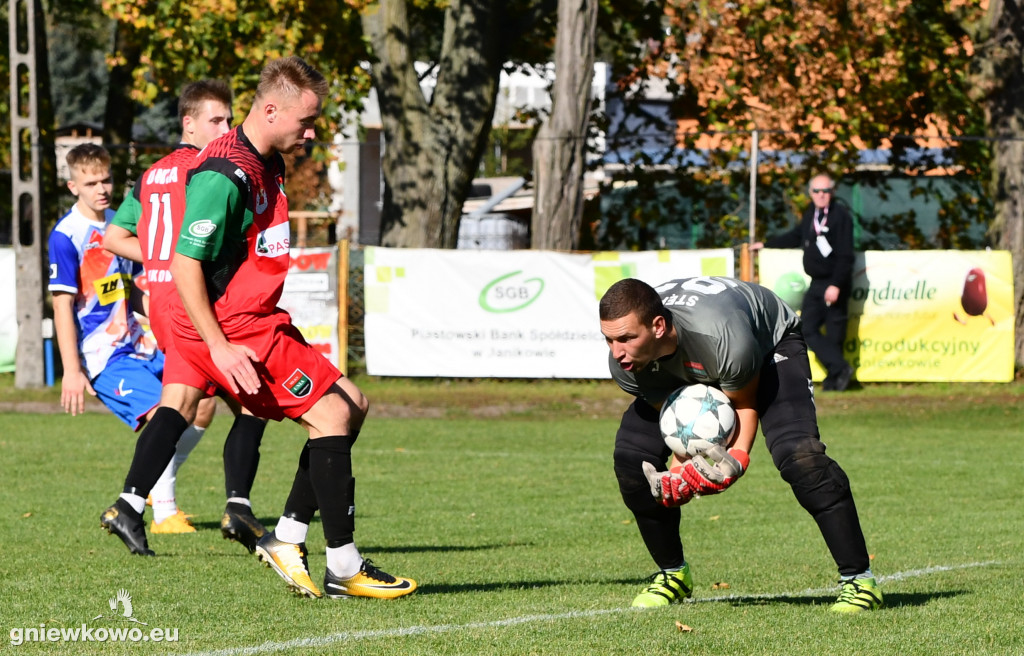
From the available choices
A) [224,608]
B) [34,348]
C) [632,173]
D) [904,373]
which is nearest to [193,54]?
[34,348]

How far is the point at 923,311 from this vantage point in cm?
1616

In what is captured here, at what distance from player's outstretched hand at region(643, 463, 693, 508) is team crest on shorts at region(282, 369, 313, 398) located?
4.41 feet

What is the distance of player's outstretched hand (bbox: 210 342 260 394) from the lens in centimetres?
521

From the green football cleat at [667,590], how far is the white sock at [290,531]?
1362 millimetres

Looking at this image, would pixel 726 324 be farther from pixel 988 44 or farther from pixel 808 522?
pixel 988 44

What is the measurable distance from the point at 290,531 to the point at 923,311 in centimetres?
1190

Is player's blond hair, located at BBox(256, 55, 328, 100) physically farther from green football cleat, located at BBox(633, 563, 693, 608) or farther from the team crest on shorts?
green football cleat, located at BBox(633, 563, 693, 608)

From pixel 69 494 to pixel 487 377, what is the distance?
7.75 meters

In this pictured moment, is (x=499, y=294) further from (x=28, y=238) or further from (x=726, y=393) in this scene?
(x=726, y=393)

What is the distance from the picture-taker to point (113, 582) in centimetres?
608

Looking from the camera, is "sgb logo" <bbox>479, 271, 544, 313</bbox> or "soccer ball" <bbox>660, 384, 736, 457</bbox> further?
"sgb logo" <bbox>479, 271, 544, 313</bbox>

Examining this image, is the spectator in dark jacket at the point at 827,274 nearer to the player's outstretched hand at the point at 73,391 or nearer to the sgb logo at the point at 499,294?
the sgb logo at the point at 499,294

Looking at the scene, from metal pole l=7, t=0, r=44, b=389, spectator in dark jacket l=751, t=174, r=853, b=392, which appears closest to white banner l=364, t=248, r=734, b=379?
spectator in dark jacket l=751, t=174, r=853, b=392

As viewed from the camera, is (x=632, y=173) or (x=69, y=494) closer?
(x=69, y=494)
